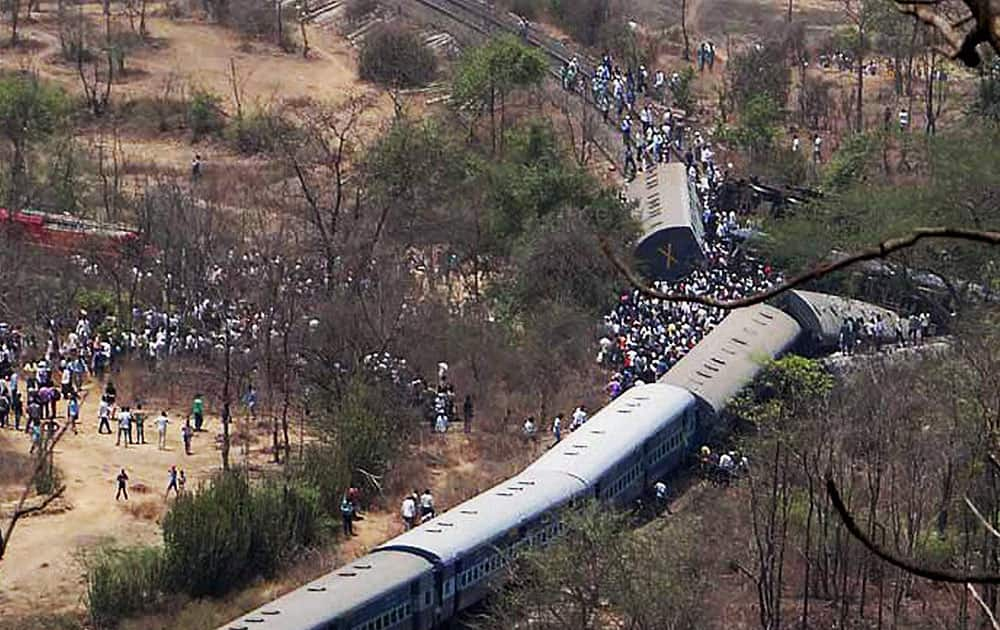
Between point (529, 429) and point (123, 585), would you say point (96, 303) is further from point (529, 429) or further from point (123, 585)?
point (123, 585)

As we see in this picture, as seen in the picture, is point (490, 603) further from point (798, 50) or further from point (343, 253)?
point (798, 50)

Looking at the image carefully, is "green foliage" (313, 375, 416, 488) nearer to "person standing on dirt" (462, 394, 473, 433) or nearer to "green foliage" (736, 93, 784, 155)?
"person standing on dirt" (462, 394, 473, 433)

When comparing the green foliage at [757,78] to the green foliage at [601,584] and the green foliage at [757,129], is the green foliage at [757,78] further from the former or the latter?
the green foliage at [601,584]

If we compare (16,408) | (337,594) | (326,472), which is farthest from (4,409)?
(337,594)

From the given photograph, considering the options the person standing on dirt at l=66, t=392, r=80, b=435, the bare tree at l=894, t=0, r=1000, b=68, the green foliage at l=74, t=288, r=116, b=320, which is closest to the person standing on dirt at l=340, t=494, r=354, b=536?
the person standing on dirt at l=66, t=392, r=80, b=435

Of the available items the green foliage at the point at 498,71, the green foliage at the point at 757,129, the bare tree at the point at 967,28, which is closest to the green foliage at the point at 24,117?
the green foliage at the point at 498,71

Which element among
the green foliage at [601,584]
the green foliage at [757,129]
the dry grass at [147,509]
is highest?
the green foliage at [601,584]
